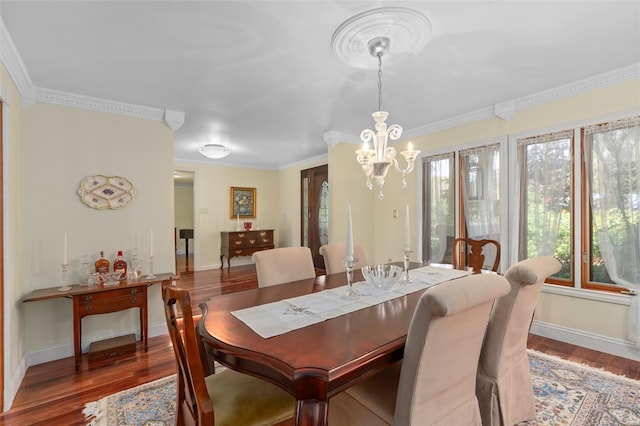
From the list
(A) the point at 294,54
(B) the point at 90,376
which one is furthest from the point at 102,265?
(A) the point at 294,54

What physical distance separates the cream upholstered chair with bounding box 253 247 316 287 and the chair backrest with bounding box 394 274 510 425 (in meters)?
1.26

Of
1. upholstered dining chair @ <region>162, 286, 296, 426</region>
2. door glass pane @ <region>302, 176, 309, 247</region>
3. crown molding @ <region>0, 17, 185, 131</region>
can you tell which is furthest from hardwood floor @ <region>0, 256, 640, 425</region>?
door glass pane @ <region>302, 176, 309, 247</region>

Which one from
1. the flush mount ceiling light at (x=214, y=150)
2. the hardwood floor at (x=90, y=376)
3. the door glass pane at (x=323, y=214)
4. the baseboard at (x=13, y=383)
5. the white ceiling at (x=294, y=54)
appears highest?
the white ceiling at (x=294, y=54)

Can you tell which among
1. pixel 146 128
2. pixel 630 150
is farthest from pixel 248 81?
pixel 630 150

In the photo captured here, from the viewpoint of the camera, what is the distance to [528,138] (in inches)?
118

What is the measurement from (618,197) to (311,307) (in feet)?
9.25

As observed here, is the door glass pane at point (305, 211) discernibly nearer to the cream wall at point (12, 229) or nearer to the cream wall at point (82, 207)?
the cream wall at point (82, 207)

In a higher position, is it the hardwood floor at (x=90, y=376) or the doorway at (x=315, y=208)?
the doorway at (x=315, y=208)

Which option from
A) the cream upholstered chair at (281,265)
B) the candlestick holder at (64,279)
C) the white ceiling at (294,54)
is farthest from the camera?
the candlestick holder at (64,279)

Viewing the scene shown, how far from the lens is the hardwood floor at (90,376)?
1.87 m

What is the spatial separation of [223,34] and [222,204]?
4.86m

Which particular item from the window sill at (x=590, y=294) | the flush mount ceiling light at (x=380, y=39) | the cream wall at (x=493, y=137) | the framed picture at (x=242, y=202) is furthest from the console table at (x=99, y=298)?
the framed picture at (x=242, y=202)

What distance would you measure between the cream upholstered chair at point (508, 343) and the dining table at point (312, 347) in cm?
44

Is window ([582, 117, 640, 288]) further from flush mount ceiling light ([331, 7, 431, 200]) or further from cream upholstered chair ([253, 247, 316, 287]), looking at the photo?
cream upholstered chair ([253, 247, 316, 287])
